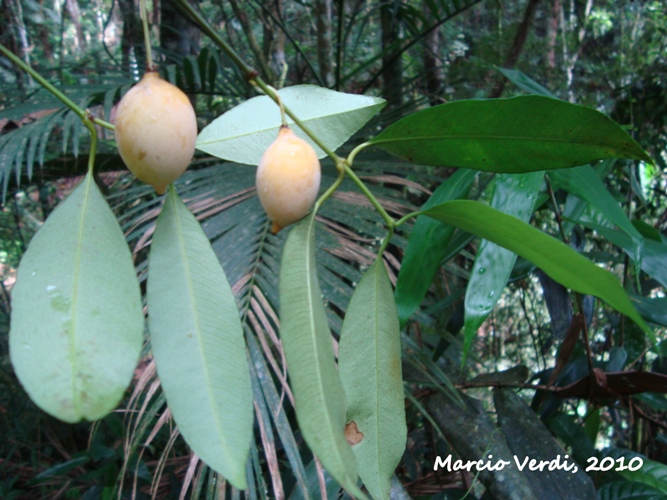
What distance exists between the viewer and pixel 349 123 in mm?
359

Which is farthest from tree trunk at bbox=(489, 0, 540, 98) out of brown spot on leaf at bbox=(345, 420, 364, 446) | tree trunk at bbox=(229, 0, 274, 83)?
brown spot on leaf at bbox=(345, 420, 364, 446)

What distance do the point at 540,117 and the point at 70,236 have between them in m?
0.26

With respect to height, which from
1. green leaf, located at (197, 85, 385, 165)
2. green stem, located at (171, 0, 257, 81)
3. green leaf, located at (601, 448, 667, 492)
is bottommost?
green leaf, located at (601, 448, 667, 492)

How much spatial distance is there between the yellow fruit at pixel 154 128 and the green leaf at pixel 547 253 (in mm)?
156

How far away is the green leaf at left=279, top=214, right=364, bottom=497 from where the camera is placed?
204mm

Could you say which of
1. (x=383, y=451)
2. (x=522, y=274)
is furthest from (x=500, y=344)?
(x=383, y=451)

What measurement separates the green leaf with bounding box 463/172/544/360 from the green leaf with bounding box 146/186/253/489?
0.99 ft

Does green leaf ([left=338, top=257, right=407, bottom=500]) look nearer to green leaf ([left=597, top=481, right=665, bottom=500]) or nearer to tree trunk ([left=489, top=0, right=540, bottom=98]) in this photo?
green leaf ([left=597, top=481, right=665, bottom=500])

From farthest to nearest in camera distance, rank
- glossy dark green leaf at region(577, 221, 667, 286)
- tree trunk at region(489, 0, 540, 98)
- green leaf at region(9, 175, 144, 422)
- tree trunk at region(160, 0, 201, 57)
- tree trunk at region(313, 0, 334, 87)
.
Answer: tree trunk at region(160, 0, 201, 57) → tree trunk at region(489, 0, 540, 98) → tree trunk at region(313, 0, 334, 87) → glossy dark green leaf at region(577, 221, 667, 286) → green leaf at region(9, 175, 144, 422)

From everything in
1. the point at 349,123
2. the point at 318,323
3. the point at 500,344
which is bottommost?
the point at 500,344

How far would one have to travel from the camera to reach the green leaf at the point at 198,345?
217 mm

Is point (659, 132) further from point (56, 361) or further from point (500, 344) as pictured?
point (56, 361)

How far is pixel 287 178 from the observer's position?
0.26 meters

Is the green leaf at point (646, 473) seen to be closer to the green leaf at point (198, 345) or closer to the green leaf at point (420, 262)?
the green leaf at point (420, 262)
